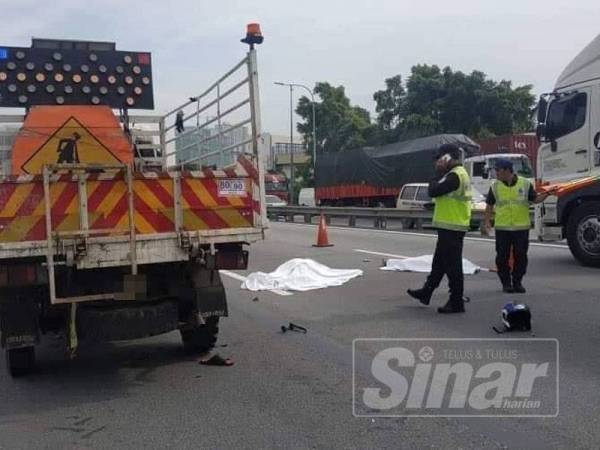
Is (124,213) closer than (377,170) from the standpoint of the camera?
Yes

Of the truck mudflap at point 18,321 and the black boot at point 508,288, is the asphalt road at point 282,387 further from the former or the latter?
the truck mudflap at point 18,321

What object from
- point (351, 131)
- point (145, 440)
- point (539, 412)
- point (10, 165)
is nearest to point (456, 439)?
point (539, 412)

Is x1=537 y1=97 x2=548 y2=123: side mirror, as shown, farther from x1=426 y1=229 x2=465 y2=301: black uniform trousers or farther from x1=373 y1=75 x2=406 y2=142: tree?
x1=373 y1=75 x2=406 y2=142: tree

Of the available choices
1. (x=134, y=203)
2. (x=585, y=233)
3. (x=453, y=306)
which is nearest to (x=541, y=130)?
(x=585, y=233)

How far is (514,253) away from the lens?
364 inches

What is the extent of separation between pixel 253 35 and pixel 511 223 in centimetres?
488

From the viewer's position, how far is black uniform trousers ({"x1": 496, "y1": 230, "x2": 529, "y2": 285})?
9.23 metres

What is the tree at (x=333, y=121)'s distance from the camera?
209ft

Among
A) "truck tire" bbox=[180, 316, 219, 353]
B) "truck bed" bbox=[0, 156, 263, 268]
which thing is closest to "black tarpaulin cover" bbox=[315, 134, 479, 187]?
"truck tire" bbox=[180, 316, 219, 353]

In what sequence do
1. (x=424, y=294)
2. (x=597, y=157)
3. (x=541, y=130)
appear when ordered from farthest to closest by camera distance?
(x=541, y=130)
(x=597, y=157)
(x=424, y=294)

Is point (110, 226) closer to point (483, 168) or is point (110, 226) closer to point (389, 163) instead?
point (483, 168)

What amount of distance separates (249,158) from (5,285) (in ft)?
6.84

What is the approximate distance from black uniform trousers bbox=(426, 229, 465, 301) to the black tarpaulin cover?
20.8m

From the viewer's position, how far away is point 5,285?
5191 mm
